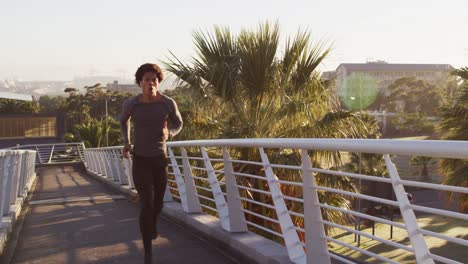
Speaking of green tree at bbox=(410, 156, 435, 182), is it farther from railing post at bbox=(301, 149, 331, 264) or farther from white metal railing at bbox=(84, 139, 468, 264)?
railing post at bbox=(301, 149, 331, 264)

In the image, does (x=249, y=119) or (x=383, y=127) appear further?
(x=383, y=127)

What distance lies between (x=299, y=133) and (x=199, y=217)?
14.1 feet

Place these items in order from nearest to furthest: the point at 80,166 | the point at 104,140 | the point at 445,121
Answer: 1. the point at 445,121
2. the point at 80,166
3. the point at 104,140

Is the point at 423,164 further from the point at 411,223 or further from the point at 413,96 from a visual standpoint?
the point at 411,223

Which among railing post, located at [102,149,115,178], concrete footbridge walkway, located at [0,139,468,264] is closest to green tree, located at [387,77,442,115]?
railing post, located at [102,149,115,178]

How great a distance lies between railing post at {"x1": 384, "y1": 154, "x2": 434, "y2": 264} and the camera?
3033 millimetres

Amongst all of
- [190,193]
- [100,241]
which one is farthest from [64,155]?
[100,241]

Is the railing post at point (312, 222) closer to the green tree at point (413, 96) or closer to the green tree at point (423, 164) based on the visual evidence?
the green tree at point (423, 164)

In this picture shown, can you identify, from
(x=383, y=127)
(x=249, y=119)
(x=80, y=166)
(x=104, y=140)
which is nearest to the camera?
(x=249, y=119)

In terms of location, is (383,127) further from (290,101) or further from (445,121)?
(290,101)

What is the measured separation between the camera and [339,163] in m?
10.3

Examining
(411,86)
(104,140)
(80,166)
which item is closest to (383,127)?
(411,86)

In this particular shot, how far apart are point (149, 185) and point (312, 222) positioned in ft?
5.32

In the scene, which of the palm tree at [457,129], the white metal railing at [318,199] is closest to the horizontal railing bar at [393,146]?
the white metal railing at [318,199]
